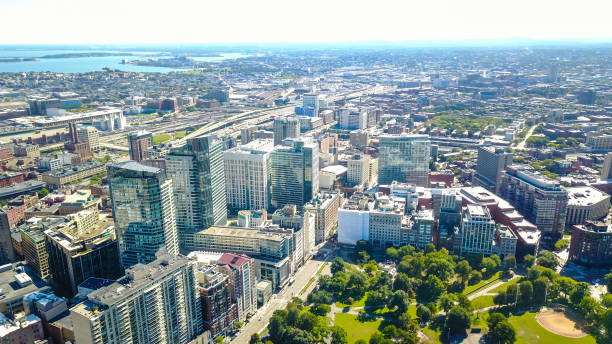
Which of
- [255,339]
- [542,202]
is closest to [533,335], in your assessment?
[542,202]

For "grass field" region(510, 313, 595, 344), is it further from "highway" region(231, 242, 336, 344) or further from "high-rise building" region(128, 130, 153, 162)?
"high-rise building" region(128, 130, 153, 162)

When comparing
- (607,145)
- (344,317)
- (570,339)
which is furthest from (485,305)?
(607,145)

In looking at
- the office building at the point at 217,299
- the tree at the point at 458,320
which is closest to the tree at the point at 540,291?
the tree at the point at 458,320

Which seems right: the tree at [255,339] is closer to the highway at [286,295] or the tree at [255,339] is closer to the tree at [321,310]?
the highway at [286,295]

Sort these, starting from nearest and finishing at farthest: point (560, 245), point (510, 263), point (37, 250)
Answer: point (37, 250) < point (510, 263) < point (560, 245)

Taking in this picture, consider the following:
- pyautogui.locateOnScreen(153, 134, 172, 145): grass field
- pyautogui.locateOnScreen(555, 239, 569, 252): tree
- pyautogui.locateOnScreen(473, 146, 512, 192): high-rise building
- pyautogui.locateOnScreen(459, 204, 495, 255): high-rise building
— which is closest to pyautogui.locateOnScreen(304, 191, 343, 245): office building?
pyautogui.locateOnScreen(459, 204, 495, 255): high-rise building

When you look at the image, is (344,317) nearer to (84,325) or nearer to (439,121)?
(84,325)

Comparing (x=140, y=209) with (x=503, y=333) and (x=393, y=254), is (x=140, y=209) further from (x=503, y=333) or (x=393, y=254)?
(x=503, y=333)
